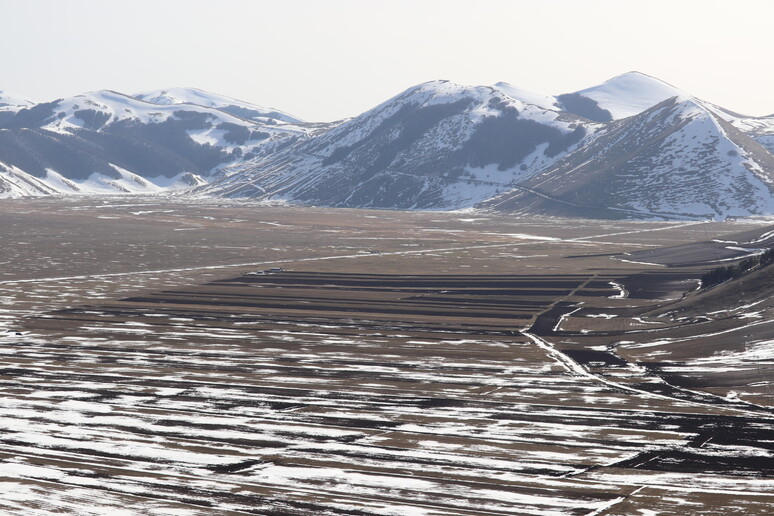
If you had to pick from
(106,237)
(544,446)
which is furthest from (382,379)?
(106,237)

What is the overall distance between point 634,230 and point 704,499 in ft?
538

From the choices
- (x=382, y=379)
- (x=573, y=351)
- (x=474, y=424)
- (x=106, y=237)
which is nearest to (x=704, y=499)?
(x=474, y=424)

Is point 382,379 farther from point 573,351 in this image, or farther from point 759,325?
point 759,325

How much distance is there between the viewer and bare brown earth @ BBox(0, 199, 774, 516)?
111ft

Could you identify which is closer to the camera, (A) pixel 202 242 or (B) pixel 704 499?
(B) pixel 704 499

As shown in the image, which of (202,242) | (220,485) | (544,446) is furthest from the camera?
(202,242)

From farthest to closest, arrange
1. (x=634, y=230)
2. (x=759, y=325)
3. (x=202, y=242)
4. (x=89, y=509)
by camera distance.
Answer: (x=634, y=230)
(x=202, y=242)
(x=759, y=325)
(x=89, y=509)

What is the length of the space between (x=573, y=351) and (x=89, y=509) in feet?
126

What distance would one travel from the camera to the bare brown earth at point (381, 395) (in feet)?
111

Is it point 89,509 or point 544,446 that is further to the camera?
point 544,446

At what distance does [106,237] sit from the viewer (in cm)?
16250

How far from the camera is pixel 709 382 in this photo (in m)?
52.9

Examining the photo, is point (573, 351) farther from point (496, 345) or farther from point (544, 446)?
point (544, 446)

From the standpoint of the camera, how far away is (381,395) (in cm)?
4947
